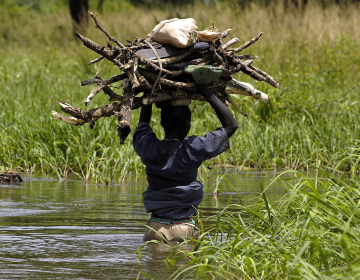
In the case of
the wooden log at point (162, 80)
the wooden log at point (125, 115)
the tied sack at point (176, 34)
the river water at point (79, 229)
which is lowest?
the river water at point (79, 229)

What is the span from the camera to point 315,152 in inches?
309

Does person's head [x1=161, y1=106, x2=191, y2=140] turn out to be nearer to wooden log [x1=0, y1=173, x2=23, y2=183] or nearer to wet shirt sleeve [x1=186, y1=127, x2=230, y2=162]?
wet shirt sleeve [x1=186, y1=127, x2=230, y2=162]

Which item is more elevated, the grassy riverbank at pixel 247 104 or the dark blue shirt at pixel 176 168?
the grassy riverbank at pixel 247 104

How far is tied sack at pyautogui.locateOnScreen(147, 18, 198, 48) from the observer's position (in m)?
4.18

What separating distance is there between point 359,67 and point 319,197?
9080 mm

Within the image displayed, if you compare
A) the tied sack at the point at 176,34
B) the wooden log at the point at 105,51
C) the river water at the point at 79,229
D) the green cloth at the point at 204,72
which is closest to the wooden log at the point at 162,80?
Result: the green cloth at the point at 204,72

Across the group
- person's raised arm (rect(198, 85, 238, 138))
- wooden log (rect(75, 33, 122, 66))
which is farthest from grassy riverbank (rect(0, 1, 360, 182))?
wooden log (rect(75, 33, 122, 66))

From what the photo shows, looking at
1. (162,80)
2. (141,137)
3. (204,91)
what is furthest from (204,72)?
(141,137)

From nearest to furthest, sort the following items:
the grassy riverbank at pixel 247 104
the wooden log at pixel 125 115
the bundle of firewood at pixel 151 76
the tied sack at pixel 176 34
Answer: the wooden log at pixel 125 115
the bundle of firewood at pixel 151 76
the tied sack at pixel 176 34
the grassy riverbank at pixel 247 104

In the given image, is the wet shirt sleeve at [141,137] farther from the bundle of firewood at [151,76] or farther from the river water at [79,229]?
the river water at [79,229]

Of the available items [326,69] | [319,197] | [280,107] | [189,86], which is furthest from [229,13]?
[319,197]

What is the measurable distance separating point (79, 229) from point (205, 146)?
1.38 metres

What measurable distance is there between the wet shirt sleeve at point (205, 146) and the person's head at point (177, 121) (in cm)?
15

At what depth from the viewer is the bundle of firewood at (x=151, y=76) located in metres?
3.83
